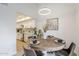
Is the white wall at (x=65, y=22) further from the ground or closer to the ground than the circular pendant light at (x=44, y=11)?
closer to the ground

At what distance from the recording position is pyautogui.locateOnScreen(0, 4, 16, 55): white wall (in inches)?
52.9

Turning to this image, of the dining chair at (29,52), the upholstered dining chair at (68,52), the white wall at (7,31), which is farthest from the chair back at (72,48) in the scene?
the white wall at (7,31)

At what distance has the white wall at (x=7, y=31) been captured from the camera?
1.34 metres

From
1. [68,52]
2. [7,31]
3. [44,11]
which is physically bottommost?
[68,52]

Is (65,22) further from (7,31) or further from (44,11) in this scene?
(7,31)

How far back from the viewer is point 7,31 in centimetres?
138

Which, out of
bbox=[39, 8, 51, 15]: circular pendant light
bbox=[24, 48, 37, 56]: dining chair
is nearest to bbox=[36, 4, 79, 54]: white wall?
bbox=[39, 8, 51, 15]: circular pendant light

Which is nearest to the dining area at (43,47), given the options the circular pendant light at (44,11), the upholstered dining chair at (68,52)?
the upholstered dining chair at (68,52)

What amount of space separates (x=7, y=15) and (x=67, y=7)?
70 cm

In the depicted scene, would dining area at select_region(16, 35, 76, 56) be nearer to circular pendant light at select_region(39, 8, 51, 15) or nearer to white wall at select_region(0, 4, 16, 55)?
white wall at select_region(0, 4, 16, 55)

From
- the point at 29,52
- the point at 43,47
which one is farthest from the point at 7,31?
the point at 43,47

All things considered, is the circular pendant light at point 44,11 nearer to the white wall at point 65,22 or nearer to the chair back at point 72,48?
the white wall at point 65,22

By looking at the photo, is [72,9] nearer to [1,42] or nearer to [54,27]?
[54,27]

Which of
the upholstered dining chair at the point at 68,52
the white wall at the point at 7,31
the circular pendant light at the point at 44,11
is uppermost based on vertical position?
the circular pendant light at the point at 44,11
